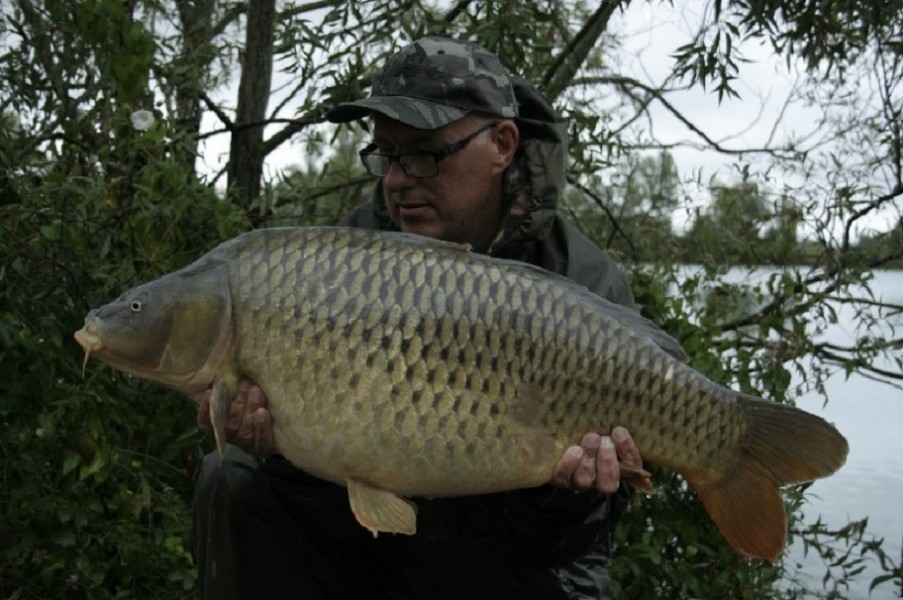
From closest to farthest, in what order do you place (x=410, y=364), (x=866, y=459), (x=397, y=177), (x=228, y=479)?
(x=410, y=364) < (x=228, y=479) < (x=397, y=177) < (x=866, y=459)

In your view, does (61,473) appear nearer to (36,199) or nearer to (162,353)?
(36,199)

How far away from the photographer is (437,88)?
7.18ft

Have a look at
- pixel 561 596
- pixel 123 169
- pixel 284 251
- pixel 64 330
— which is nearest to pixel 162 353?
pixel 284 251

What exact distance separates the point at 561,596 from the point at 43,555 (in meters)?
1.04

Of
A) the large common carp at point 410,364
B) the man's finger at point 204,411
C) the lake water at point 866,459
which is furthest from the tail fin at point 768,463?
the lake water at point 866,459

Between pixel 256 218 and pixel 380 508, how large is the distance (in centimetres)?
160

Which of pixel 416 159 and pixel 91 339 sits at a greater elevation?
pixel 416 159

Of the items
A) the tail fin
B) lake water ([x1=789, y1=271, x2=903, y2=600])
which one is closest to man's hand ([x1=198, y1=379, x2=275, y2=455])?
the tail fin

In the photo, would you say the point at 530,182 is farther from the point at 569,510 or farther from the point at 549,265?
the point at 569,510

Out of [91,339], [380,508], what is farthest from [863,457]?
[91,339]

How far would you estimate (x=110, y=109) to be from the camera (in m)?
2.80

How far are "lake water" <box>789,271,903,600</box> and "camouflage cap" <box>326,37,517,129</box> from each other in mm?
1567

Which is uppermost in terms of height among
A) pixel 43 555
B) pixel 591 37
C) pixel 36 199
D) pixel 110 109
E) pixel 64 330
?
pixel 591 37

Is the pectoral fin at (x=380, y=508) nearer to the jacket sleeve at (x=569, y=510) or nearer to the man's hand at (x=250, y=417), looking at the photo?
the man's hand at (x=250, y=417)
